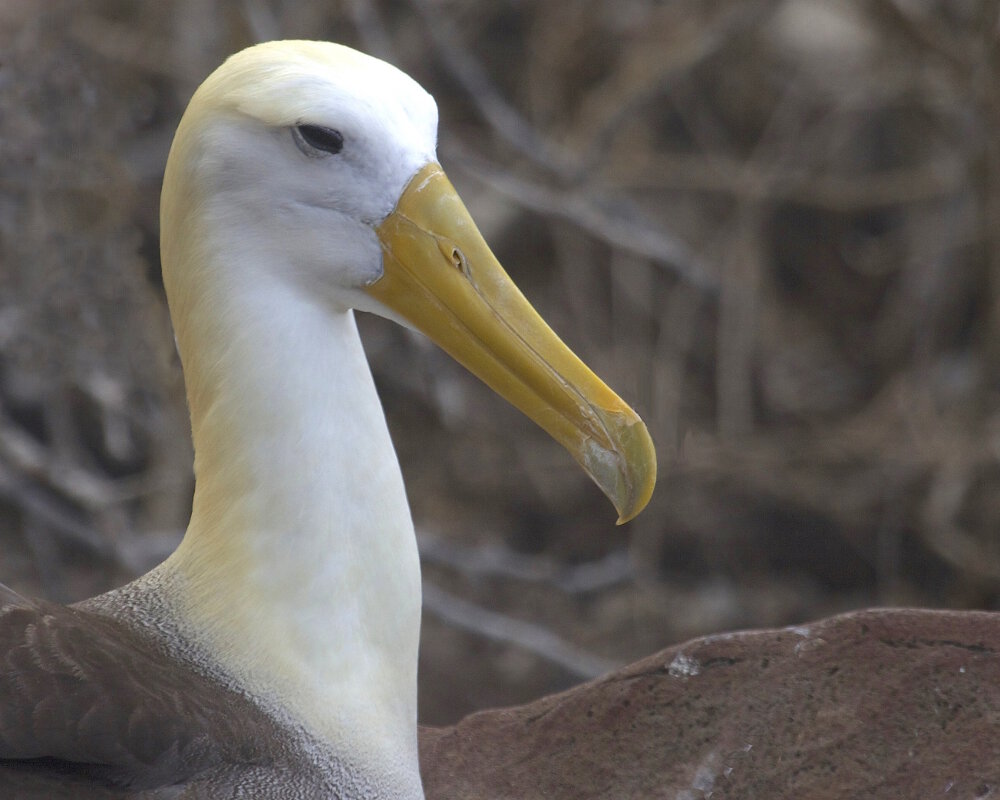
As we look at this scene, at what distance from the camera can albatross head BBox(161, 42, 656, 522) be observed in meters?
1.98

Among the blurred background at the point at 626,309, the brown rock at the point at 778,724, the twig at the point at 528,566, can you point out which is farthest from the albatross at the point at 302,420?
the twig at the point at 528,566

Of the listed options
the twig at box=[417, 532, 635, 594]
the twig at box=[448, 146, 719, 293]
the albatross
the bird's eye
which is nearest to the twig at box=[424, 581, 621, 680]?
the twig at box=[417, 532, 635, 594]

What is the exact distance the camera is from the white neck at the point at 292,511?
2064mm

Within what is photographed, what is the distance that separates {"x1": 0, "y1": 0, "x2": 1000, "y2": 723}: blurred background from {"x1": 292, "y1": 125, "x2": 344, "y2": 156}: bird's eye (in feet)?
6.62

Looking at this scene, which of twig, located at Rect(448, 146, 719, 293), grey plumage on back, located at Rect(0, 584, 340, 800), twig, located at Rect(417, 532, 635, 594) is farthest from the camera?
twig, located at Rect(448, 146, 719, 293)

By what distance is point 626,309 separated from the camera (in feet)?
19.2

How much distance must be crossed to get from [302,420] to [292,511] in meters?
0.12

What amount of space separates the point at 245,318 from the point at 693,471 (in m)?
3.46

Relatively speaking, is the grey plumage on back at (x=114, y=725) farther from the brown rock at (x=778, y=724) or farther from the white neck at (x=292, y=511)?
the brown rock at (x=778, y=724)

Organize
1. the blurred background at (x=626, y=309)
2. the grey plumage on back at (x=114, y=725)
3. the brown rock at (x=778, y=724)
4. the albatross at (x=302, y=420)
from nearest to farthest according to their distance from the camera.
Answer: the grey plumage on back at (x=114, y=725), the albatross at (x=302, y=420), the brown rock at (x=778, y=724), the blurred background at (x=626, y=309)

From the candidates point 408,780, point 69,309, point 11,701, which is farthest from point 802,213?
point 11,701

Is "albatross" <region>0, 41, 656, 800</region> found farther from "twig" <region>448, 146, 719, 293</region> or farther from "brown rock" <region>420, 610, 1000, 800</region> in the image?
"twig" <region>448, 146, 719, 293</region>

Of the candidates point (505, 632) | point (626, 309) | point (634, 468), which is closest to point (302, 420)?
point (634, 468)

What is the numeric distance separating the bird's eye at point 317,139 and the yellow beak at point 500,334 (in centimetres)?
11
